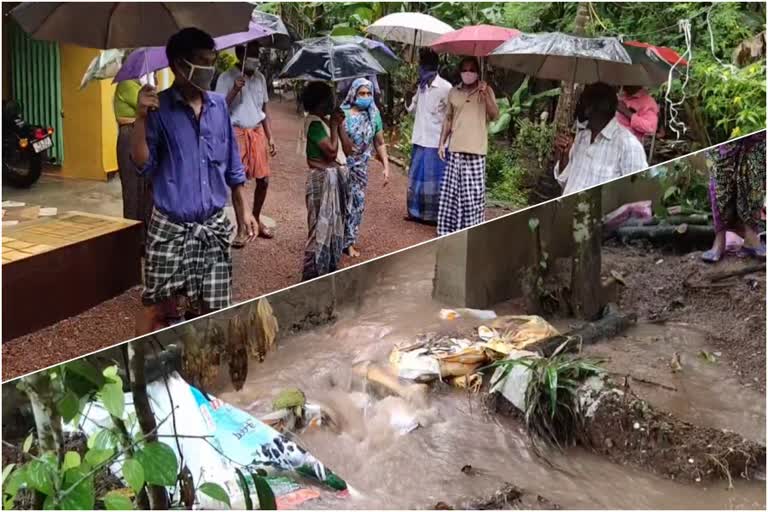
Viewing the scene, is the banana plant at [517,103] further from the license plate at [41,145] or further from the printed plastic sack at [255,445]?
the printed plastic sack at [255,445]

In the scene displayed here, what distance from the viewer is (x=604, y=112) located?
3721 millimetres

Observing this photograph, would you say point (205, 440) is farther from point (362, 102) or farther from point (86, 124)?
point (362, 102)

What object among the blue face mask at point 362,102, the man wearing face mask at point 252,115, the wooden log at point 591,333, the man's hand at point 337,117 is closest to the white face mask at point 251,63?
the man wearing face mask at point 252,115

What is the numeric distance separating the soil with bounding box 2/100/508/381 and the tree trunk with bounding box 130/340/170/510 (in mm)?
718

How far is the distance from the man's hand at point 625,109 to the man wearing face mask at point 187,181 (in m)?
1.89

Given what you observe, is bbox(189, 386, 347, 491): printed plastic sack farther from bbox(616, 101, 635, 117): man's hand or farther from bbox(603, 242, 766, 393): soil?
bbox(616, 101, 635, 117): man's hand

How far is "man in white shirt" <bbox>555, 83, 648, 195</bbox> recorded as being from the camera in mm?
3678

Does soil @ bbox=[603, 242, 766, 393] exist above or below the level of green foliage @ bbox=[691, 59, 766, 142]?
below

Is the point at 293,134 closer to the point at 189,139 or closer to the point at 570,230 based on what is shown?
the point at 189,139

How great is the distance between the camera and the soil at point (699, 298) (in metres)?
2.78

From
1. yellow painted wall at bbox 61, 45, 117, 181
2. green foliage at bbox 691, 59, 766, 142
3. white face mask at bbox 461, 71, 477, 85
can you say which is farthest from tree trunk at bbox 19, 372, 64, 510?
green foliage at bbox 691, 59, 766, 142

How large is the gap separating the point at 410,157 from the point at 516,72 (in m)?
0.70

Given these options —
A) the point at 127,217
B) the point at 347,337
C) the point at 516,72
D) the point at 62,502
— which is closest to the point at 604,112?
the point at 516,72

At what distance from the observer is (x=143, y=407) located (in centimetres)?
202
